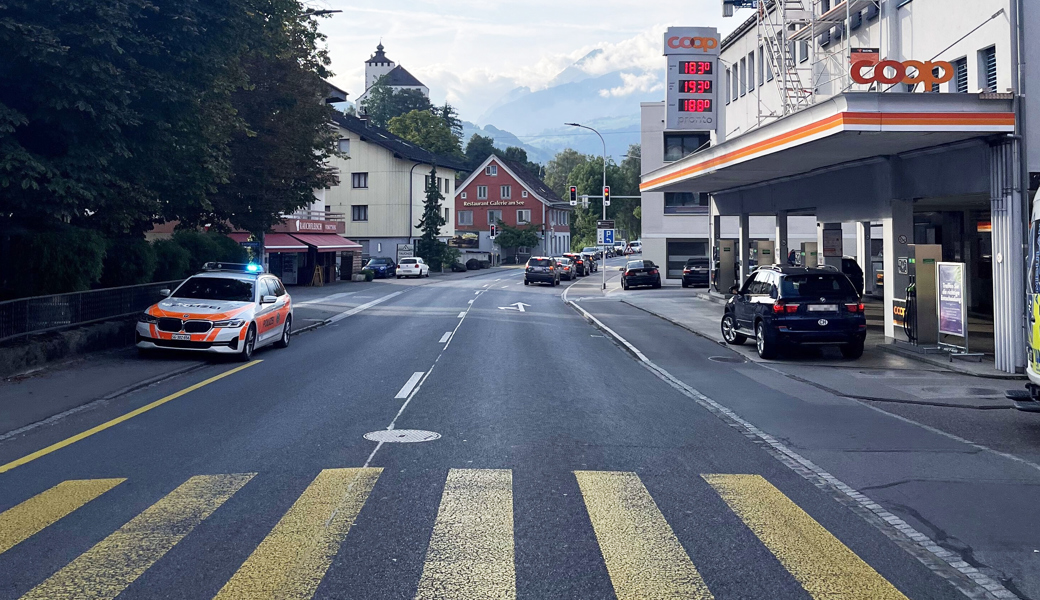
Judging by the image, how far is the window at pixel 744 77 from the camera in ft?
119

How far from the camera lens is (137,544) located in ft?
19.1

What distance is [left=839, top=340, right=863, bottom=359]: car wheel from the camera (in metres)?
17.6

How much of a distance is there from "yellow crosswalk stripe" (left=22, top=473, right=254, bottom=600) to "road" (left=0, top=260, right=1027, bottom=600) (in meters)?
0.02

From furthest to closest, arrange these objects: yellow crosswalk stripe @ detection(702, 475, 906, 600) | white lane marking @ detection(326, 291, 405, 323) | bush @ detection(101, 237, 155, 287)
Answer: white lane marking @ detection(326, 291, 405, 323) → bush @ detection(101, 237, 155, 287) → yellow crosswalk stripe @ detection(702, 475, 906, 600)

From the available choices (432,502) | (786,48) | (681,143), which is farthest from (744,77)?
(432,502)

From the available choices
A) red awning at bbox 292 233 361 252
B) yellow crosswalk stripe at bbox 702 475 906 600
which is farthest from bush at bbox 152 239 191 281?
red awning at bbox 292 233 361 252

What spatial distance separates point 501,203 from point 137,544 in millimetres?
93708

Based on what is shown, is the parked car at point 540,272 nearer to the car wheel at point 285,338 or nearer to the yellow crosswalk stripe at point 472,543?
the car wheel at point 285,338

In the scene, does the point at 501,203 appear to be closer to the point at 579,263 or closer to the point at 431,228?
the point at 431,228

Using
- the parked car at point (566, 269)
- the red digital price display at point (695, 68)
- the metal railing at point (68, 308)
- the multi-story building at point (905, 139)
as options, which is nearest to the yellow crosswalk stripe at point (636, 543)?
the metal railing at point (68, 308)

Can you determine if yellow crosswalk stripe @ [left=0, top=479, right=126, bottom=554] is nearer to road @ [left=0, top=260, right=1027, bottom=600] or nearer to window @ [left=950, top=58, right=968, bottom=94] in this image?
road @ [left=0, top=260, right=1027, bottom=600]

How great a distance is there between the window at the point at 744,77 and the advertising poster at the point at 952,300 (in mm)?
20833

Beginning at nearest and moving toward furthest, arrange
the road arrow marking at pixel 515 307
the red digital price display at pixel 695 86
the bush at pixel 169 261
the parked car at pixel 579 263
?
the bush at pixel 169 261 → the red digital price display at pixel 695 86 → the road arrow marking at pixel 515 307 → the parked car at pixel 579 263

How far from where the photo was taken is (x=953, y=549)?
5957mm
